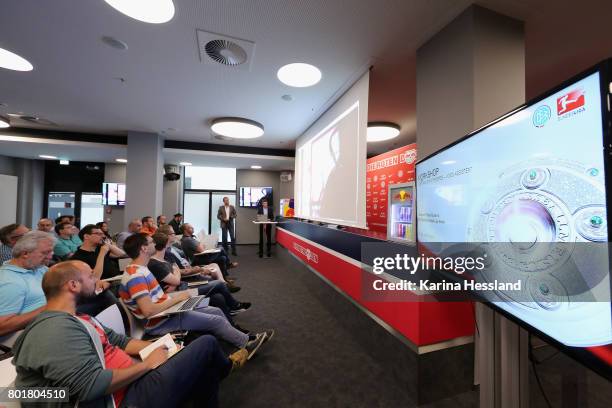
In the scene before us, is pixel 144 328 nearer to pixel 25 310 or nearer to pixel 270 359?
pixel 25 310

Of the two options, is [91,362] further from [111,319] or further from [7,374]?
[111,319]

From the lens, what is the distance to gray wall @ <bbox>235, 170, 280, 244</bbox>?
321 inches

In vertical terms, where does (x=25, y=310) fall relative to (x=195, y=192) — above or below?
below

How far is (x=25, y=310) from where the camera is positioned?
1.48 meters

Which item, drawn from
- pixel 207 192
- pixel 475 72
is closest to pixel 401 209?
pixel 475 72

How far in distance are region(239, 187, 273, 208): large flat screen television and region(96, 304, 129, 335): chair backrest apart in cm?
671

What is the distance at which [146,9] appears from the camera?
70.7 inches

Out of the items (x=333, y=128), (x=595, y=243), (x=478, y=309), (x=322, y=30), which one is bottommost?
(x=478, y=309)

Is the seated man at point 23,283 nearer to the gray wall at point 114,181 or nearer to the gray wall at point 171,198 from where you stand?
the gray wall at point 171,198

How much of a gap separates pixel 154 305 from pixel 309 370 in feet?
4.33

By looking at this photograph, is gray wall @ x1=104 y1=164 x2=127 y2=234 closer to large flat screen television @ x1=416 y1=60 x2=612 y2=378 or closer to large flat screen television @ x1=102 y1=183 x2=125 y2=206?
large flat screen television @ x1=102 y1=183 x2=125 y2=206

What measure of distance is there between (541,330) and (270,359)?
1.96 metres

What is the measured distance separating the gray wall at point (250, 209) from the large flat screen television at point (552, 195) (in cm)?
757

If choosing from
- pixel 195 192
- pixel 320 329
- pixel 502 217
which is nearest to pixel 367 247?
pixel 320 329
